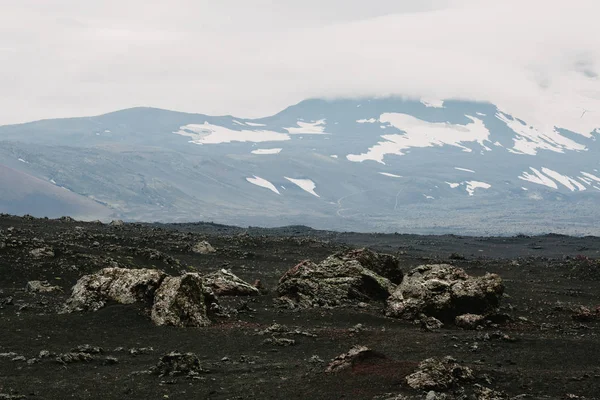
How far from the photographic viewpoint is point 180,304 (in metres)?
30.8

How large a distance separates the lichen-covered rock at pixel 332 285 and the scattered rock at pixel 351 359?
12523 mm

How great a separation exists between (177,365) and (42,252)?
2103 cm

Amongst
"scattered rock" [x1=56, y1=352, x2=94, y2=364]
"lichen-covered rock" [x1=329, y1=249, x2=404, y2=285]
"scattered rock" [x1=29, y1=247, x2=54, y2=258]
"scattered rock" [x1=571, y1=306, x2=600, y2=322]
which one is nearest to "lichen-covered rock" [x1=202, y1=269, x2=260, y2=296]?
"lichen-covered rock" [x1=329, y1=249, x2=404, y2=285]

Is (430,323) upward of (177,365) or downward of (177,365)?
upward

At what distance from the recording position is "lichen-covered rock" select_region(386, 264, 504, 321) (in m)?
32.6

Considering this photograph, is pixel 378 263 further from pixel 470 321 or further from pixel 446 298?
pixel 470 321

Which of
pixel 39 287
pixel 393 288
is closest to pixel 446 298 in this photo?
pixel 393 288

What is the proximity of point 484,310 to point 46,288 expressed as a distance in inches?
872

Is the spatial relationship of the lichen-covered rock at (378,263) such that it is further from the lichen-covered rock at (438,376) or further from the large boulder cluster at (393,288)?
the lichen-covered rock at (438,376)

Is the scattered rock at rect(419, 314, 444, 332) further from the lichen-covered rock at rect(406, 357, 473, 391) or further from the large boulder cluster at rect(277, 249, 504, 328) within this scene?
the lichen-covered rock at rect(406, 357, 473, 391)

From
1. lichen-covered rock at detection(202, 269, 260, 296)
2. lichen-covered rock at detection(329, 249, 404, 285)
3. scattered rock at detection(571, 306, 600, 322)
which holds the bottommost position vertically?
lichen-covered rock at detection(202, 269, 260, 296)

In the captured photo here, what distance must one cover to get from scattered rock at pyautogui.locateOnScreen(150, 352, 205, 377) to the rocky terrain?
0.16 ft

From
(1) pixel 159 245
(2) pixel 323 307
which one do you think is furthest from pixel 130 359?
(1) pixel 159 245

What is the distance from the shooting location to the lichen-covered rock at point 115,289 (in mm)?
32094
